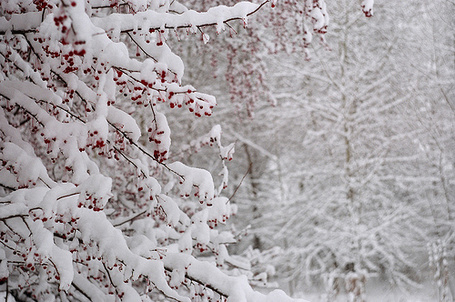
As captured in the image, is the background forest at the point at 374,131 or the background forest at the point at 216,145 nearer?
the background forest at the point at 216,145

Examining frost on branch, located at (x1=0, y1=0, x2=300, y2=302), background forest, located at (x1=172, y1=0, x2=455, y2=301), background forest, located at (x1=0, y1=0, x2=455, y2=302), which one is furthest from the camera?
background forest, located at (x1=172, y1=0, x2=455, y2=301)

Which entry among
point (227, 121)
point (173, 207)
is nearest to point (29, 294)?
point (173, 207)

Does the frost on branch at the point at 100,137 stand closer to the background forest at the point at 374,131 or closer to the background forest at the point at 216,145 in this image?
the background forest at the point at 216,145

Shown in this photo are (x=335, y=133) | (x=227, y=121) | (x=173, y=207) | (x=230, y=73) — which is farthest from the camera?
(x=227, y=121)

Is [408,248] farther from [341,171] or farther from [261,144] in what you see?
[261,144]

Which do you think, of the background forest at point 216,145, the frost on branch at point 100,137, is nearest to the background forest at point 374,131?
the background forest at point 216,145

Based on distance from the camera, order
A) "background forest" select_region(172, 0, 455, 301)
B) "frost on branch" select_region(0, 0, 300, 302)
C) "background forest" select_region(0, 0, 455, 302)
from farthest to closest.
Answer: "background forest" select_region(172, 0, 455, 301) → "background forest" select_region(0, 0, 455, 302) → "frost on branch" select_region(0, 0, 300, 302)

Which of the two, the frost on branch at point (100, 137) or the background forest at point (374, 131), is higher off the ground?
the background forest at point (374, 131)

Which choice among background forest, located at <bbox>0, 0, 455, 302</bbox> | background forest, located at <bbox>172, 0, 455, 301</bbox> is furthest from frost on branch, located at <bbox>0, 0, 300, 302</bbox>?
background forest, located at <bbox>172, 0, 455, 301</bbox>

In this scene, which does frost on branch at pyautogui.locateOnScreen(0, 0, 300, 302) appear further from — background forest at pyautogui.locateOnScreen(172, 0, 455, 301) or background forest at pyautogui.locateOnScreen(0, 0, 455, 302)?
background forest at pyautogui.locateOnScreen(172, 0, 455, 301)

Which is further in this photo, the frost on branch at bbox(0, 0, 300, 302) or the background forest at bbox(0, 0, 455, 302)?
the background forest at bbox(0, 0, 455, 302)

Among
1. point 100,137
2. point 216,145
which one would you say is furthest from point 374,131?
point 100,137

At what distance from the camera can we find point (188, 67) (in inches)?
370

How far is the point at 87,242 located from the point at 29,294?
1.53 m
